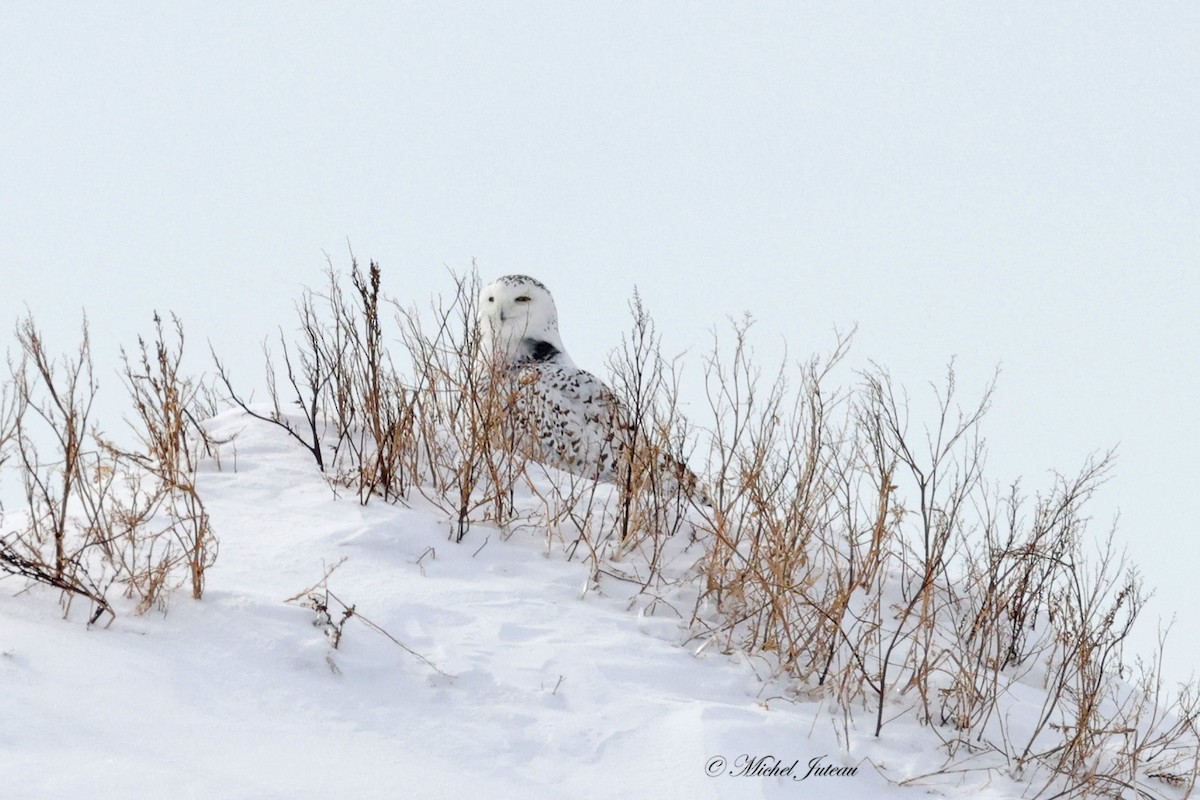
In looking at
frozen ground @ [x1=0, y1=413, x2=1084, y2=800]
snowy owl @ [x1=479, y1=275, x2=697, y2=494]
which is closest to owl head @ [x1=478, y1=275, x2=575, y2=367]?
snowy owl @ [x1=479, y1=275, x2=697, y2=494]

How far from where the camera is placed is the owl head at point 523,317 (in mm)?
6312

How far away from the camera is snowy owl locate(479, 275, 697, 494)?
18.6ft

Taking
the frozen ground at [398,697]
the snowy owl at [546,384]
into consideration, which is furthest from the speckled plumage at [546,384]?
the frozen ground at [398,697]

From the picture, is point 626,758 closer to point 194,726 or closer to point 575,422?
point 194,726

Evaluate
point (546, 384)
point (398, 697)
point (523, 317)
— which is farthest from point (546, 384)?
point (398, 697)

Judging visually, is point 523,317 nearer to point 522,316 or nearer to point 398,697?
point 522,316

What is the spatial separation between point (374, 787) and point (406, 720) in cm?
39

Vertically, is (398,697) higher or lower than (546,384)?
lower

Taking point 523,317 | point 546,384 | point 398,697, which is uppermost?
point 523,317

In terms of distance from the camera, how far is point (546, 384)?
596 centimetres

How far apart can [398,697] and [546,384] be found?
2.85m

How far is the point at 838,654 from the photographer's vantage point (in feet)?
12.8

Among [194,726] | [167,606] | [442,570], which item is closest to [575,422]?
[442,570]

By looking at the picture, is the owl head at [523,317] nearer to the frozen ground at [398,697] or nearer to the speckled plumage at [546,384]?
the speckled plumage at [546,384]
